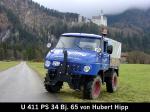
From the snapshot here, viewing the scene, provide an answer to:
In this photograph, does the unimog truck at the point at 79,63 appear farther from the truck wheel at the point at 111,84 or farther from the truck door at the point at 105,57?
the truck wheel at the point at 111,84

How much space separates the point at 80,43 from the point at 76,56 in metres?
1.48

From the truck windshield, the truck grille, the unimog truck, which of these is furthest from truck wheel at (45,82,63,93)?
the truck grille

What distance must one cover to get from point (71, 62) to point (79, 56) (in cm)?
46

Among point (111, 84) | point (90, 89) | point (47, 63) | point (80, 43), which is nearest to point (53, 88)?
point (47, 63)

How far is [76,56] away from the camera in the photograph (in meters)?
18.7

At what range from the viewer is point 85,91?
60.5 ft

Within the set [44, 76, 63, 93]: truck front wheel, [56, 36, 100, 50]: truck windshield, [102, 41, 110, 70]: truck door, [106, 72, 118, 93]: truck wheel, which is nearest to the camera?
[56, 36, 100, 50]: truck windshield

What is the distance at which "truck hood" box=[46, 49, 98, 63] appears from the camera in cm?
1847

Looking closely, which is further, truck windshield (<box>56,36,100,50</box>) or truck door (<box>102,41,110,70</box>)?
truck door (<box>102,41,110,70</box>)

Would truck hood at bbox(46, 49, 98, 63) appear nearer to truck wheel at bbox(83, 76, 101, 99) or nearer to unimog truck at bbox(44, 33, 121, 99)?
unimog truck at bbox(44, 33, 121, 99)

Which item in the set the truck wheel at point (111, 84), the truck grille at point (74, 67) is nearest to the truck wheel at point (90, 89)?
the truck grille at point (74, 67)

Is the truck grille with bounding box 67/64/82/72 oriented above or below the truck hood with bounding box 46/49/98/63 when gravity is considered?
below

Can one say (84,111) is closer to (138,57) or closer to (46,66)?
(46,66)

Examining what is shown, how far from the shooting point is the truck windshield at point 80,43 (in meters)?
19.8
